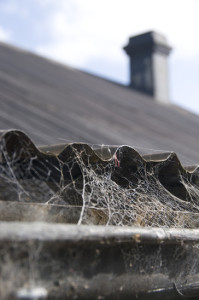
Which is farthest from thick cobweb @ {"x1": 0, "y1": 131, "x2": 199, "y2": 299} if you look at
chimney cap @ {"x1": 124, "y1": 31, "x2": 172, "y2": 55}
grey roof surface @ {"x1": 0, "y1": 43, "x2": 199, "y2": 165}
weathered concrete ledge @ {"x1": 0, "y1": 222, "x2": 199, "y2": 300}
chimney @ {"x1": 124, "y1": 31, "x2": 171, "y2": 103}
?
chimney cap @ {"x1": 124, "y1": 31, "x2": 172, "y2": 55}

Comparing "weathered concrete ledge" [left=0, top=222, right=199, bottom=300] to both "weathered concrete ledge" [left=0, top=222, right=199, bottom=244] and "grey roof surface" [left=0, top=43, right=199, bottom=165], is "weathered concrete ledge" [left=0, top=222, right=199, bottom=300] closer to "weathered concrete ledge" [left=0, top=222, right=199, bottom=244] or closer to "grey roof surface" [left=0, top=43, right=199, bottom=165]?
"weathered concrete ledge" [left=0, top=222, right=199, bottom=244]

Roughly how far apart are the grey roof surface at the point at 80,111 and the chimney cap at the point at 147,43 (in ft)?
4.79

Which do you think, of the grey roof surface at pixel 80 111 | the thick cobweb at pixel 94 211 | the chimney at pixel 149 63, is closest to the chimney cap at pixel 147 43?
the chimney at pixel 149 63

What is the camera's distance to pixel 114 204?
2623mm

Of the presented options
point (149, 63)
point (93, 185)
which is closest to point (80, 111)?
point (93, 185)

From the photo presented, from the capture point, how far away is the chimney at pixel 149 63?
10820mm

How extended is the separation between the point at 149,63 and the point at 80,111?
5539 millimetres

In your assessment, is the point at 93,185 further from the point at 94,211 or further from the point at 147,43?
the point at 147,43

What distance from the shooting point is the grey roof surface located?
14.5 ft

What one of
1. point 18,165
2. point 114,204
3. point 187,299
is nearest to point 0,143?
point 18,165

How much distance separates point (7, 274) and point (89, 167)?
1.00 m

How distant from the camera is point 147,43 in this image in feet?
35.9

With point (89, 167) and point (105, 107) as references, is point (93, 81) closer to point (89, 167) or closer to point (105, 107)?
point (105, 107)

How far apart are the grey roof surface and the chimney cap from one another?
1459mm
